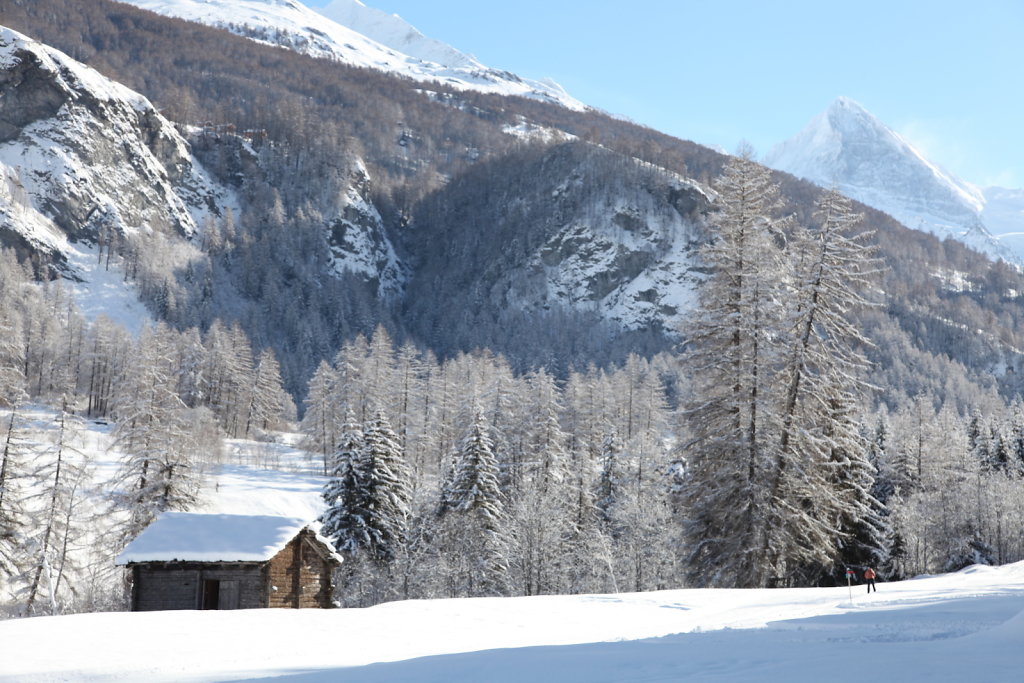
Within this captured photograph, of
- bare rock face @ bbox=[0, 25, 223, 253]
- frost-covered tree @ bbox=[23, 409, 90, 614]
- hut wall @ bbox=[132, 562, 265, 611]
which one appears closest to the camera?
hut wall @ bbox=[132, 562, 265, 611]

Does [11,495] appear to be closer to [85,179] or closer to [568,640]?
[568,640]

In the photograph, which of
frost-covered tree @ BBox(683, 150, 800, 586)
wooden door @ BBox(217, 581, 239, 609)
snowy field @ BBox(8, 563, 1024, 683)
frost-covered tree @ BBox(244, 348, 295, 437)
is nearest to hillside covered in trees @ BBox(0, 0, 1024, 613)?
frost-covered tree @ BBox(683, 150, 800, 586)

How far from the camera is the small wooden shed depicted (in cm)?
2498

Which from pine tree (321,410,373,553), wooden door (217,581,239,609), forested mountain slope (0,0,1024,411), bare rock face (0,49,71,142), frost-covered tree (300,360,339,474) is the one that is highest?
bare rock face (0,49,71,142)

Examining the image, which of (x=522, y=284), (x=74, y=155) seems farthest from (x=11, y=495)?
(x=522, y=284)

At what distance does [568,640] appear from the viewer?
→ 12.9 m

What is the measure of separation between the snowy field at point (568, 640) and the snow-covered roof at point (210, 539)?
9647 mm

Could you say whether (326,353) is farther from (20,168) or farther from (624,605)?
(624,605)

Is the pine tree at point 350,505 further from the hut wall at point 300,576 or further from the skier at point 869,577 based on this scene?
the skier at point 869,577

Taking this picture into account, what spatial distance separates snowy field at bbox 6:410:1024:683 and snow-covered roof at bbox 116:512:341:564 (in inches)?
374

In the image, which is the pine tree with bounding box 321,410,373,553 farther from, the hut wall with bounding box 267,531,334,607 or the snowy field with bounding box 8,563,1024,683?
the snowy field with bounding box 8,563,1024,683

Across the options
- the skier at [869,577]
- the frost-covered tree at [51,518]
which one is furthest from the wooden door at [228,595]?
the skier at [869,577]

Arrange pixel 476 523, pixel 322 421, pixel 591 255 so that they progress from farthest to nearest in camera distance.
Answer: pixel 591 255
pixel 322 421
pixel 476 523

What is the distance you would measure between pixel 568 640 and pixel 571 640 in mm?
52
